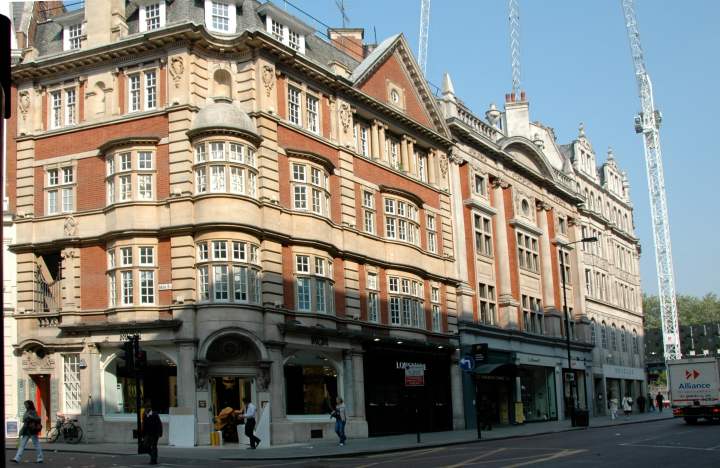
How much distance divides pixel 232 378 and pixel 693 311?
120 meters

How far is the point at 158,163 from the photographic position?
107 ft

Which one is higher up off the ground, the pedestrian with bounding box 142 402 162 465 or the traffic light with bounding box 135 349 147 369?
the traffic light with bounding box 135 349 147 369

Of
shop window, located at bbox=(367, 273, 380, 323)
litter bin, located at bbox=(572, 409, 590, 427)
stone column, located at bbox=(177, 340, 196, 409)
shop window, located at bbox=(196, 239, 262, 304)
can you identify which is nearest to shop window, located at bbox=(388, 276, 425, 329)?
shop window, located at bbox=(367, 273, 380, 323)

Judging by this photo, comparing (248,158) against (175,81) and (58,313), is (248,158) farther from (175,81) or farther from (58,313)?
(58,313)

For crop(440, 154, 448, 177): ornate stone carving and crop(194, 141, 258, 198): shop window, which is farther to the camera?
crop(440, 154, 448, 177): ornate stone carving

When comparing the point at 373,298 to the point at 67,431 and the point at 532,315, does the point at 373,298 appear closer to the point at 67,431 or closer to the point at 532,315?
the point at 67,431

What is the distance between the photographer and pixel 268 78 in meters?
34.2

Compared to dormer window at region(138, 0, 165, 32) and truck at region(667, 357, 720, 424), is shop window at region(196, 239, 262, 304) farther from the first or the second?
truck at region(667, 357, 720, 424)

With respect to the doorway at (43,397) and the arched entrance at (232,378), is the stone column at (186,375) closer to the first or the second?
the arched entrance at (232,378)

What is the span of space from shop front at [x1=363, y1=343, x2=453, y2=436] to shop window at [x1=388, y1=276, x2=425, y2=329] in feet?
4.68

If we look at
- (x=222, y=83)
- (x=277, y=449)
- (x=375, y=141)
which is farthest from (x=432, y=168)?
(x=277, y=449)

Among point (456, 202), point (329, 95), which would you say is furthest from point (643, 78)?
point (329, 95)

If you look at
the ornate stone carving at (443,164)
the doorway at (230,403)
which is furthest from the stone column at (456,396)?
the doorway at (230,403)

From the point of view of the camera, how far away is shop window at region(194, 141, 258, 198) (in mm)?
31766
